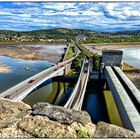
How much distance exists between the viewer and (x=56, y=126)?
4.69 m

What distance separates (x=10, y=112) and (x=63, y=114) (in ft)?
3.50

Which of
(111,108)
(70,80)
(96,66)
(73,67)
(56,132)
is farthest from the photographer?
(73,67)

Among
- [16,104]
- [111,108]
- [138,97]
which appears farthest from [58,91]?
[16,104]

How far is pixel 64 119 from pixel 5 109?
1249 mm

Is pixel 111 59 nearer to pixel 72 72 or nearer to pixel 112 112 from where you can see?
pixel 72 72

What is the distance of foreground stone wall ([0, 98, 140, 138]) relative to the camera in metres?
4.57

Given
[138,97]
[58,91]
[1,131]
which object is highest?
[1,131]

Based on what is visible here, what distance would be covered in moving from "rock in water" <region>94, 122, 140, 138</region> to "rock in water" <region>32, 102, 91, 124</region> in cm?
26

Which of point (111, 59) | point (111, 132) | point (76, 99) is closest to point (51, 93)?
point (76, 99)

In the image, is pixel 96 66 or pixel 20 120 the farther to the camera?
pixel 96 66

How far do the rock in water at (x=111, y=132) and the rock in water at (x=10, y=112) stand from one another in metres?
1.32

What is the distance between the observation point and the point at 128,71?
81.2m

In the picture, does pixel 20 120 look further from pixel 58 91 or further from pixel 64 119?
pixel 58 91

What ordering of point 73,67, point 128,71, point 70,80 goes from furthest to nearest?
point 73,67, point 128,71, point 70,80
